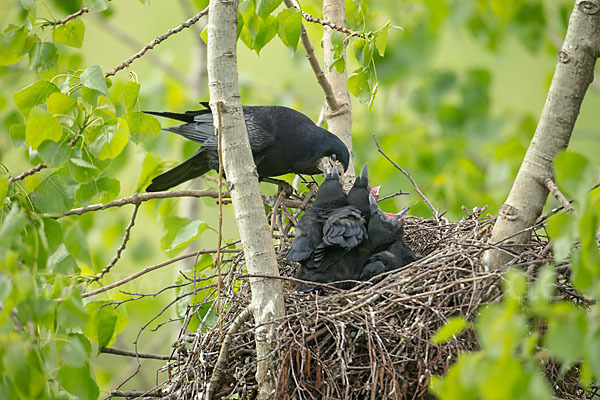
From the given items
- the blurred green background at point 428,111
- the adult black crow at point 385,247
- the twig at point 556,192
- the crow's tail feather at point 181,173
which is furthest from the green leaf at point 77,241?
the blurred green background at point 428,111

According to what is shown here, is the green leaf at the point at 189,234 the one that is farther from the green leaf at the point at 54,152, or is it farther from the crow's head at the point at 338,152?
the crow's head at the point at 338,152

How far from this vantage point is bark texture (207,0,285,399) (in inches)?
87.6

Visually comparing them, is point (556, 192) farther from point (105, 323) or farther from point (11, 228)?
point (105, 323)

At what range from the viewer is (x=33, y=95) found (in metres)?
2.66

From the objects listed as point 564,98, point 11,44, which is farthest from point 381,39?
point 11,44

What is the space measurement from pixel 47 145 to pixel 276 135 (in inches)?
69.9

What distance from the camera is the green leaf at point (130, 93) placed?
8.94 feet

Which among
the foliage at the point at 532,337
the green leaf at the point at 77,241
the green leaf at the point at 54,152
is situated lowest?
the foliage at the point at 532,337

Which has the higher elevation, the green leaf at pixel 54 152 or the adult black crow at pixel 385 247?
the green leaf at pixel 54 152

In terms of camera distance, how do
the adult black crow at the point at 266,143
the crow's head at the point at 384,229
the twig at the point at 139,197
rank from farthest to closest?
the adult black crow at the point at 266,143
the crow's head at the point at 384,229
the twig at the point at 139,197

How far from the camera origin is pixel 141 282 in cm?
427

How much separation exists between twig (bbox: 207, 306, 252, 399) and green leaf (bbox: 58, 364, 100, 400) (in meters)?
0.55

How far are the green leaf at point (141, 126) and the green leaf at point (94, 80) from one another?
0.36 m

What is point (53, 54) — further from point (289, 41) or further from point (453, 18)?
point (453, 18)
